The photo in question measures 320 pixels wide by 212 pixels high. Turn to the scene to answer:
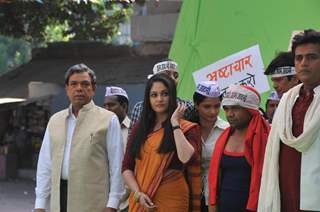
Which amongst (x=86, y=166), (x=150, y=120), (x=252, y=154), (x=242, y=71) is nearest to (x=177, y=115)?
(x=150, y=120)

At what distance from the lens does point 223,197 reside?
3816mm

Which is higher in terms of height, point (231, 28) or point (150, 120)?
point (231, 28)

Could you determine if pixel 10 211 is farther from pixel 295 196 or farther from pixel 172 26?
pixel 295 196

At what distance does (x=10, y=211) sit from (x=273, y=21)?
6.24m

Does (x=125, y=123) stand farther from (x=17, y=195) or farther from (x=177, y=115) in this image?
(x=17, y=195)

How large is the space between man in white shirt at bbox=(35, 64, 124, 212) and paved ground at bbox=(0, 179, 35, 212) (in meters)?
6.23

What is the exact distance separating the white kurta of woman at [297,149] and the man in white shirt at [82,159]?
124cm

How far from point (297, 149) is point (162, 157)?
1020 mm

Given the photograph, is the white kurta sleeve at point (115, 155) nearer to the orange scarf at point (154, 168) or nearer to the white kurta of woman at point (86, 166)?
the white kurta of woman at point (86, 166)

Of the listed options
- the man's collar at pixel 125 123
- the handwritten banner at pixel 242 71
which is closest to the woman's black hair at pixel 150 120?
the man's collar at pixel 125 123

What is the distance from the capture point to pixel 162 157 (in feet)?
13.0

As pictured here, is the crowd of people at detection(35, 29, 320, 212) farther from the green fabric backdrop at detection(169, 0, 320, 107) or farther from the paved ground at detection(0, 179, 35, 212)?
the paved ground at detection(0, 179, 35, 212)

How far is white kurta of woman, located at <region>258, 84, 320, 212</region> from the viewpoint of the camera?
10.3 ft

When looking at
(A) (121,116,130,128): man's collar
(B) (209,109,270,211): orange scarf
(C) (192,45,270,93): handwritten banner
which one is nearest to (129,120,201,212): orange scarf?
(B) (209,109,270,211): orange scarf
